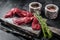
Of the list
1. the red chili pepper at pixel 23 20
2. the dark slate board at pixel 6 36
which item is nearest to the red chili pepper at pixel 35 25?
the red chili pepper at pixel 23 20

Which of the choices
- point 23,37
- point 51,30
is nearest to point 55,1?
point 51,30

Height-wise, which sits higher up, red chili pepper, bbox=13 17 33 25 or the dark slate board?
red chili pepper, bbox=13 17 33 25

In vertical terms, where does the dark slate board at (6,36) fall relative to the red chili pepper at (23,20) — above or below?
below

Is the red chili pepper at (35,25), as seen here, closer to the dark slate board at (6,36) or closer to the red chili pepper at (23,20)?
the red chili pepper at (23,20)

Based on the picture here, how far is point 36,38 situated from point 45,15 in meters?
0.39

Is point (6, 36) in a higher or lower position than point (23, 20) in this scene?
lower

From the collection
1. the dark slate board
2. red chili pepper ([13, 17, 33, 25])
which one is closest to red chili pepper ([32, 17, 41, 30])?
red chili pepper ([13, 17, 33, 25])

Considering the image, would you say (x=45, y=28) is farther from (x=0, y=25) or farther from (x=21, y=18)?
(x=0, y=25)

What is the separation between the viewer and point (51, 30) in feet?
5.89

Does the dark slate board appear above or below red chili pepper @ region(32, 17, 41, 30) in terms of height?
below

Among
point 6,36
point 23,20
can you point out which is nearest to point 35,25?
point 23,20

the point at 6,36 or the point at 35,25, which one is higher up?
the point at 35,25

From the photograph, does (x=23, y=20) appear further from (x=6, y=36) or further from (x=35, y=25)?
(x=6, y=36)

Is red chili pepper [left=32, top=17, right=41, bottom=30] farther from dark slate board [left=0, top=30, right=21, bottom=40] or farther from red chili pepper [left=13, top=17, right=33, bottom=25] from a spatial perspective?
dark slate board [left=0, top=30, right=21, bottom=40]
